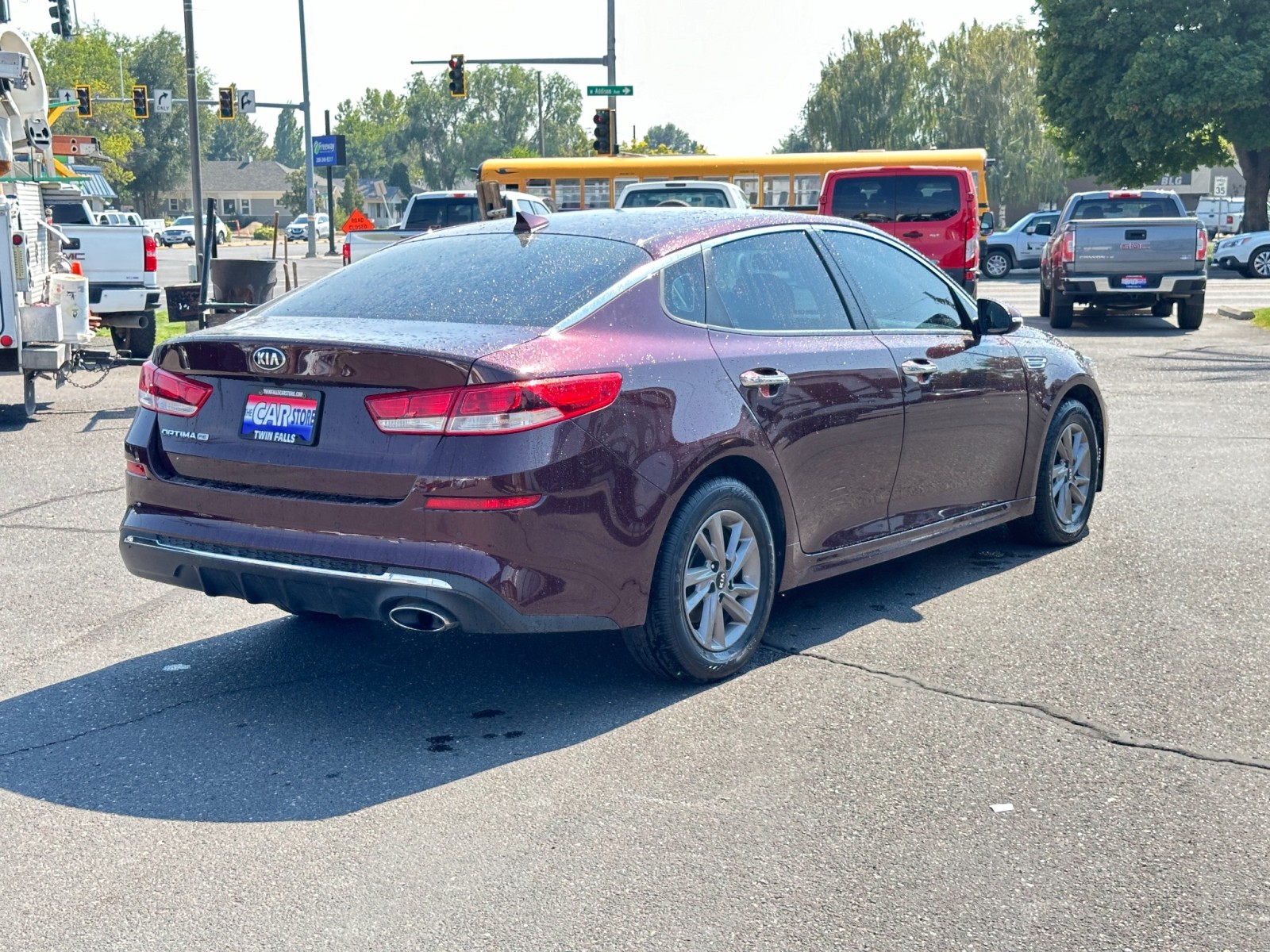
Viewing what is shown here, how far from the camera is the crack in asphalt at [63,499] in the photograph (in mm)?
8609

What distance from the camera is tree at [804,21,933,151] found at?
74.4m

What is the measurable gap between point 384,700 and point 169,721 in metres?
0.69

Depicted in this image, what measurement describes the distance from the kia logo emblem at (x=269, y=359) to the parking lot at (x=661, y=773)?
1.13 metres

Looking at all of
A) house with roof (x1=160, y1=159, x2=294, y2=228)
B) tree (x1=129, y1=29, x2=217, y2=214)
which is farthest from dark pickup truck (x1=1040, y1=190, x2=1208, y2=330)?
house with roof (x1=160, y1=159, x2=294, y2=228)

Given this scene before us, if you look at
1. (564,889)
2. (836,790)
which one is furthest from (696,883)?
(836,790)

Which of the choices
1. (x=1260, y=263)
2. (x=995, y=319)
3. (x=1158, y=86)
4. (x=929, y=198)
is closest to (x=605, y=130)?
(x=929, y=198)

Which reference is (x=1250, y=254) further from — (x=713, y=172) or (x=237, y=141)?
(x=237, y=141)

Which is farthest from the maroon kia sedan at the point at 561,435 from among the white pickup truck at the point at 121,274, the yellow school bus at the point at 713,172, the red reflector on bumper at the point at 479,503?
the yellow school bus at the point at 713,172

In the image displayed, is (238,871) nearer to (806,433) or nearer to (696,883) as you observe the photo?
(696,883)

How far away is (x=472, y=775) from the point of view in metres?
4.52

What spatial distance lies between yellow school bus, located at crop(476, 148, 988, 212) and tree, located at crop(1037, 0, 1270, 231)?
11523 millimetres

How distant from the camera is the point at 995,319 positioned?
6.98 m

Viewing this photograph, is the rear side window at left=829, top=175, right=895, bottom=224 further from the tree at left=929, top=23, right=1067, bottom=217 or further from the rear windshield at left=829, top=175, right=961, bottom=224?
the tree at left=929, top=23, right=1067, bottom=217

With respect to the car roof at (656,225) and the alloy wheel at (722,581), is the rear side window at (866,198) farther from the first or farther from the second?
the alloy wheel at (722,581)
